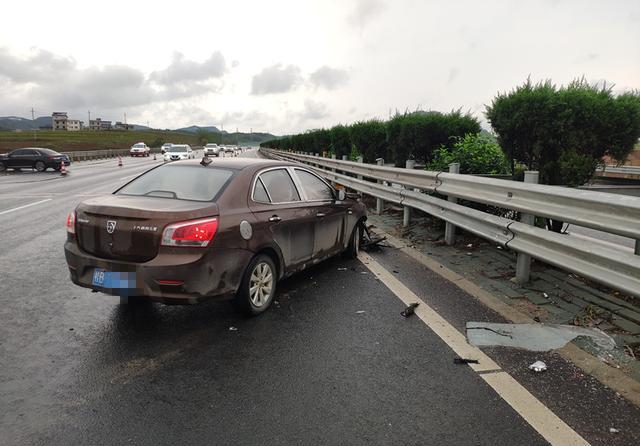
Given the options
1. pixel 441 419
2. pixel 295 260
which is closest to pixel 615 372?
pixel 441 419

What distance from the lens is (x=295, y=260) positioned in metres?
5.32

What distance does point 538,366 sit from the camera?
138 inches

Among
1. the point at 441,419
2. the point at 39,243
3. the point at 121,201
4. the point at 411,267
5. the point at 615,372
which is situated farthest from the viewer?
the point at 39,243

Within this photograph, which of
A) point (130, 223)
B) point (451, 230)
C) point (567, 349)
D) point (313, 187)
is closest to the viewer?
point (567, 349)

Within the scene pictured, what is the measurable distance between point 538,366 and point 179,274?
2815 mm

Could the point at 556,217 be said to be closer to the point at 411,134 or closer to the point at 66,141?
the point at 411,134

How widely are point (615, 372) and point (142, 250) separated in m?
3.68

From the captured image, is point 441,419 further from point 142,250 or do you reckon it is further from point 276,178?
point 276,178

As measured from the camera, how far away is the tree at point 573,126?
6.58 meters

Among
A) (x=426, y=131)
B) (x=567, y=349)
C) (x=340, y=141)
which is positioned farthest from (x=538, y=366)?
(x=340, y=141)

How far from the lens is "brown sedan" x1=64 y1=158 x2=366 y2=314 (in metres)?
4.00

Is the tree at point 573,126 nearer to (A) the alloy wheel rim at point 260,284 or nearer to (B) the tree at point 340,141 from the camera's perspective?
(A) the alloy wheel rim at point 260,284

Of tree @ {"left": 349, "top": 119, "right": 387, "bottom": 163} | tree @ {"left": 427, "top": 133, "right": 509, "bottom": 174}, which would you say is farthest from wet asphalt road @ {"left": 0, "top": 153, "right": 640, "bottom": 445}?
tree @ {"left": 349, "top": 119, "right": 387, "bottom": 163}

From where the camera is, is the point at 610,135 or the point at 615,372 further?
the point at 610,135
